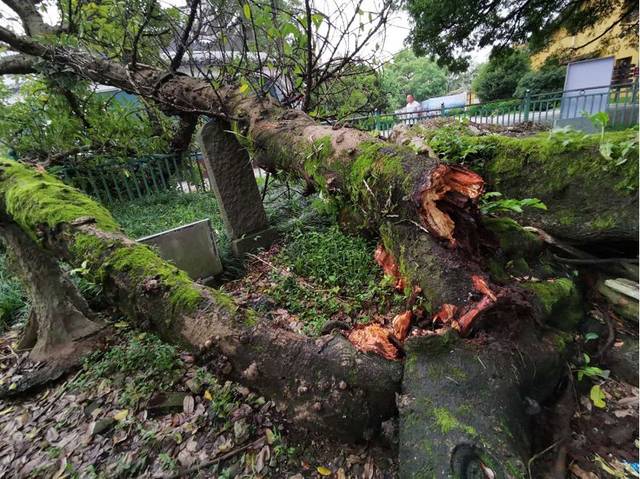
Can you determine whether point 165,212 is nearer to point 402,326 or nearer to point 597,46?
point 402,326

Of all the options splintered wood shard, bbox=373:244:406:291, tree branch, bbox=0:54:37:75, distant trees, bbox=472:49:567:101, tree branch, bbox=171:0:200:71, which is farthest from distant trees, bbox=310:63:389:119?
distant trees, bbox=472:49:567:101

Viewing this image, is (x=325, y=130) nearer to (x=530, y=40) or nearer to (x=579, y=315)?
(x=579, y=315)

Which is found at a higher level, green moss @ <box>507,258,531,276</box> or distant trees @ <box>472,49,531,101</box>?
distant trees @ <box>472,49,531,101</box>

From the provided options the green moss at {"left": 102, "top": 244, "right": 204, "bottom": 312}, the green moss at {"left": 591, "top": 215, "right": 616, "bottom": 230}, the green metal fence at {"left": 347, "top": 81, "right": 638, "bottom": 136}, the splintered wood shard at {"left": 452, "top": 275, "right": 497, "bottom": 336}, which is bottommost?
Answer: the splintered wood shard at {"left": 452, "top": 275, "right": 497, "bottom": 336}

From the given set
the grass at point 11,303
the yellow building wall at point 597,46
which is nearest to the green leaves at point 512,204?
the grass at point 11,303

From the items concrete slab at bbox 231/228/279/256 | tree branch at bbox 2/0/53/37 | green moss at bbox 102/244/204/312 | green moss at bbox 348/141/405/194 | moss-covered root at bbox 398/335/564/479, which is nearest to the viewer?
moss-covered root at bbox 398/335/564/479

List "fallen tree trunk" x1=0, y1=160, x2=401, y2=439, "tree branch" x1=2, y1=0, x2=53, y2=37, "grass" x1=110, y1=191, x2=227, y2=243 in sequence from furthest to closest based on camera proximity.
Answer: "tree branch" x1=2, y1=0, x2=53, y2=37
"grass" x1=110, y1=191, x2=227, y2=243
"fallen tree trunk" x1=0, y1=160, x2=401, y2=439

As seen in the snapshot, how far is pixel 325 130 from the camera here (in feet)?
8.53

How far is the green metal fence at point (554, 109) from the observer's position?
809 centimetres

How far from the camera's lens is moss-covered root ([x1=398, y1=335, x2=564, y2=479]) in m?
1.16

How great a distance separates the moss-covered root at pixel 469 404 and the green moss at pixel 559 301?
11.4 inches

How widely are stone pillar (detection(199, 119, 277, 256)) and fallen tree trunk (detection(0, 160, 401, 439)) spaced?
2.01 metres

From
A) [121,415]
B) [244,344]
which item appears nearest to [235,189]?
[121,415]

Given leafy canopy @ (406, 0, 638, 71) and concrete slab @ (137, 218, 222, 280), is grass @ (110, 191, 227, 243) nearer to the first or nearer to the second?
concrete slab @ (137, 218, 222, 280)
